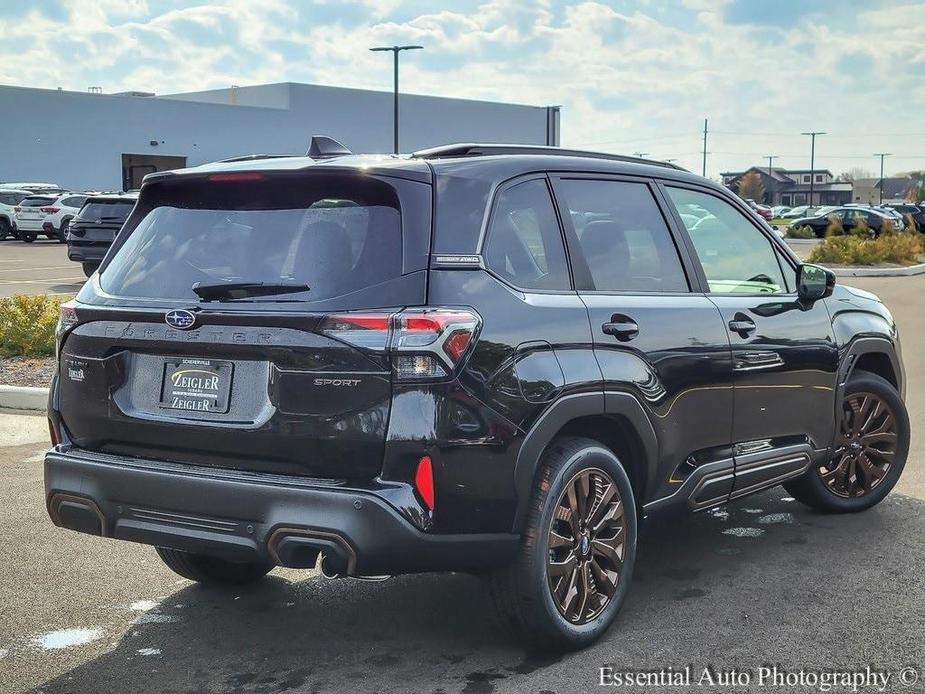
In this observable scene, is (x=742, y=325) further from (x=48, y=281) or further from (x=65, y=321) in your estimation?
(x=48, y=281)

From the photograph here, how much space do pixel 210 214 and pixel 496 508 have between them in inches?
58.0

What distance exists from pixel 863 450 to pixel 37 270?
23231 millimetres

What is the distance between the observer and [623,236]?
494 cm

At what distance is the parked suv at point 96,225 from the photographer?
854 inches

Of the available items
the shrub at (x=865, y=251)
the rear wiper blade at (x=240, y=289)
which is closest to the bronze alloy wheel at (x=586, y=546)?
the rear wiper blade at (x=240, y=289)

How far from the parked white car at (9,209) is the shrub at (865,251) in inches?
A: 936

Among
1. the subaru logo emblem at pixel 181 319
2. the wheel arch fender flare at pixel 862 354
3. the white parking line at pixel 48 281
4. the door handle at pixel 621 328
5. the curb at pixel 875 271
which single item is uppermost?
the subaru logo emblem at pixel 181 319

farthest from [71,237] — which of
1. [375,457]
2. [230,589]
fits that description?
[375,457]

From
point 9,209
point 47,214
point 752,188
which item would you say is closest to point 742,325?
point 47,214

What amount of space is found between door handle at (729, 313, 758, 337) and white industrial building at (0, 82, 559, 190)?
4990cm

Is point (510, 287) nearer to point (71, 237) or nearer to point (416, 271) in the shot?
point (416, 271)

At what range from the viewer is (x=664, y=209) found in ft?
17.1

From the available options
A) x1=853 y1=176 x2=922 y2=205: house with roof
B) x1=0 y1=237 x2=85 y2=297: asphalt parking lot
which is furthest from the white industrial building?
x1=853 y1=176 x2=922 y2=205: house with roof

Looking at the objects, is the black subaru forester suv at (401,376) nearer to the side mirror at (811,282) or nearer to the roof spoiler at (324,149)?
Answer: the roof spoiler at (324,149)
